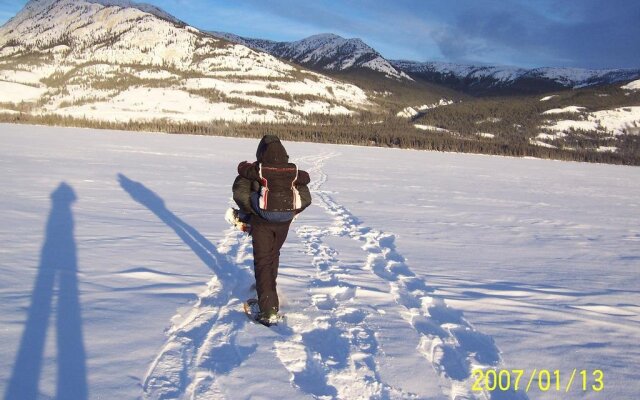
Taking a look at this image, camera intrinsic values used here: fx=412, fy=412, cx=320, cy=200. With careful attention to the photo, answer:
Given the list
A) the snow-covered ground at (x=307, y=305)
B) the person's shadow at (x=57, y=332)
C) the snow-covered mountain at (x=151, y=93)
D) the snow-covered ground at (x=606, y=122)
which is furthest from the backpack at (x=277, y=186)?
the snow-covered ground at (x=606, y=122)

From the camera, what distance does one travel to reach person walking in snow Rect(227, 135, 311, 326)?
4273 mm

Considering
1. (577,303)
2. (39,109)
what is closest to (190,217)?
(577,303)

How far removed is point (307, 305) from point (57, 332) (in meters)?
2.61

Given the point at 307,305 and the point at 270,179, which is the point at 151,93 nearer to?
the point at 307,305

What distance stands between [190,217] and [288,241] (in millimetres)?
3017

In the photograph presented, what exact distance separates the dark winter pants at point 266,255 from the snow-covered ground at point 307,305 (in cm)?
31

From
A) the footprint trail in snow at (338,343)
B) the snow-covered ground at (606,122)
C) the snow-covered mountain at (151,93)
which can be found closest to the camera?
the footprint trail in snow at (338,343)

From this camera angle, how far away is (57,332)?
3.90 meters

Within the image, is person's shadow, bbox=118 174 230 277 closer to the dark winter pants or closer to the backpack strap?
the dark winter pants
